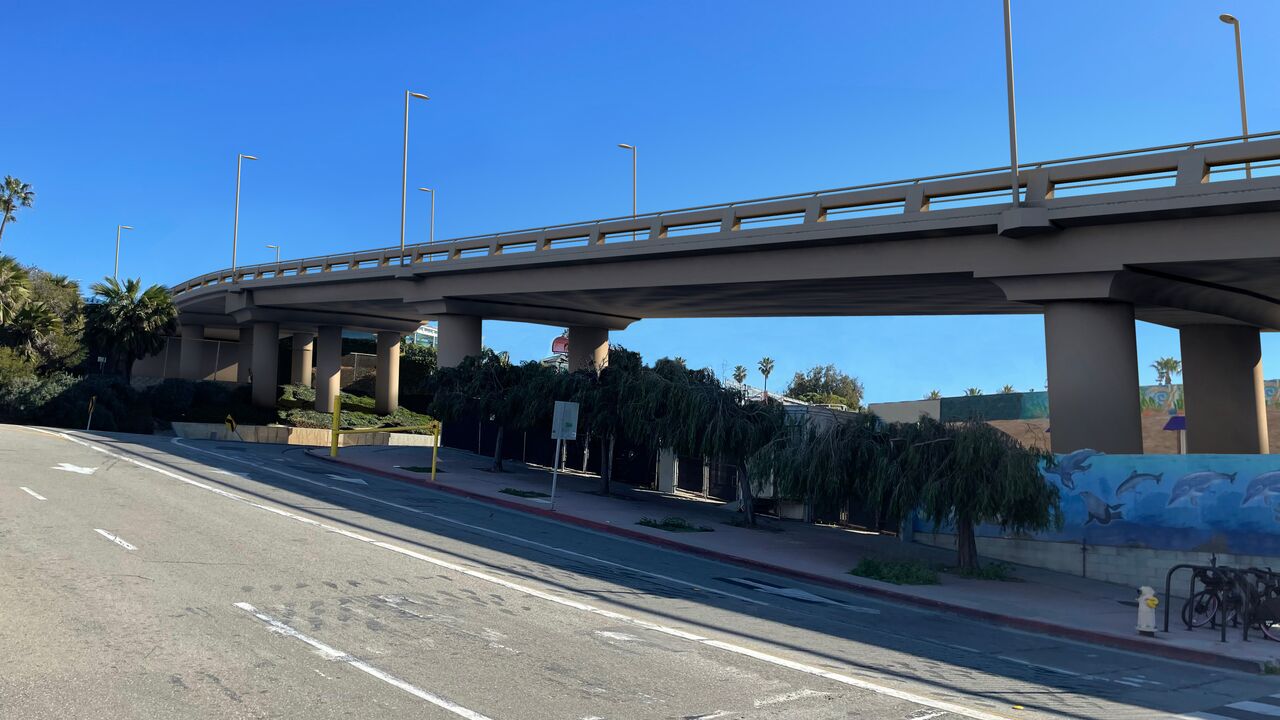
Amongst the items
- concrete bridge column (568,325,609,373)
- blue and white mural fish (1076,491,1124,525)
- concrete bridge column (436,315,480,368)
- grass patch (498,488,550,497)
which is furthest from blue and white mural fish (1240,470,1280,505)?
concrete bridge column (436,315,480,368)

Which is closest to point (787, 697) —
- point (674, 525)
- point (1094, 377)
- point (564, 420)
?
point (674, 525)

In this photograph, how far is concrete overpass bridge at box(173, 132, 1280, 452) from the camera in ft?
63.8

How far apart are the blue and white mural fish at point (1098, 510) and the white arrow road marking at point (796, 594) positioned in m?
7.56

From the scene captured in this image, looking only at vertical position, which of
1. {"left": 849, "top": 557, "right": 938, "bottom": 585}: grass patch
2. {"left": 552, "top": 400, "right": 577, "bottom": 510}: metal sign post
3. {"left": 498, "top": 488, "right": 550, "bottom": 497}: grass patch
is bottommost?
{"left": 849, "top": 557, "right": 938, "bottom": 585}: grass patch

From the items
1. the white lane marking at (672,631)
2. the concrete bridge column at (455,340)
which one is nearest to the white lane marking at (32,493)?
the white lane marking at (672,631)

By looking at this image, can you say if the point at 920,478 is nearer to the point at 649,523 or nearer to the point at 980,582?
the point at 980,582

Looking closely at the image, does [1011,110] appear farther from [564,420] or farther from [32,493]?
[32,493]

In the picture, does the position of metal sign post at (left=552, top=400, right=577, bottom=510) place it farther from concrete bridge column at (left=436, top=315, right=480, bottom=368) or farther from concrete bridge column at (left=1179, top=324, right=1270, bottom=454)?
concrete bridge column at (left=1179, top=324, right=1270, bottom=454)

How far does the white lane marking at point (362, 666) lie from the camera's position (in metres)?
7.01

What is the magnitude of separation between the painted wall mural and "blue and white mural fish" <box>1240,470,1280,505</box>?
0.02 metres

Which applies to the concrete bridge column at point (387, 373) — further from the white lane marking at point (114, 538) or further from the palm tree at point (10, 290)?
the white lane marking at point (114, 538)

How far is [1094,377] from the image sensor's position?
21.1 m

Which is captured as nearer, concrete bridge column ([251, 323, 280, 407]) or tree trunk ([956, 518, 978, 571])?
tree trunk ([956, 518, 978, 571])

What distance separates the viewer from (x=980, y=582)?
1773cm
